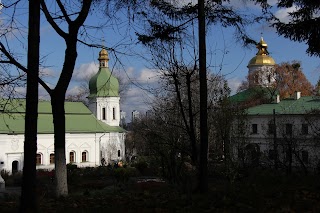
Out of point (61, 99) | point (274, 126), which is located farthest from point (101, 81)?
point (61, 99)

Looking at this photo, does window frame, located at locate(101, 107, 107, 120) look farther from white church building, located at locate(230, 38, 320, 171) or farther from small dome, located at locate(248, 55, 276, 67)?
small dome, located at locate(248, 55, 276, 67)

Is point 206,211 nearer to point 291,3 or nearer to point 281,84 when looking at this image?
point 291,3

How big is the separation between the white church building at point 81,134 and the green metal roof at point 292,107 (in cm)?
1670

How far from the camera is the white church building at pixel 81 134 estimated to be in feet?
147

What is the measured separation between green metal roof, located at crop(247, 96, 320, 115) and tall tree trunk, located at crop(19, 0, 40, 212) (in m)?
32.4

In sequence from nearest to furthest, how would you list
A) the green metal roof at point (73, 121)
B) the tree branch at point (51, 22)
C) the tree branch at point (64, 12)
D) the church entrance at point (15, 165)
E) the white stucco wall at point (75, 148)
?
the tree branch at point (64, 12), the tree branch at point (51, 22), the white stucco wall at point (75, 148), the church entrance at point (15, 165), the green metal roof at point (73, 121)

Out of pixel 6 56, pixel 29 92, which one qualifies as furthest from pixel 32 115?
pixel 6 56

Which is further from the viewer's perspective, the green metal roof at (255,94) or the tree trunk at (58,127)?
the green metal roof at (255,94)

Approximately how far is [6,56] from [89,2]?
6.67 ft

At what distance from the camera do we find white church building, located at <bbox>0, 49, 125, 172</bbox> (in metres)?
44.8

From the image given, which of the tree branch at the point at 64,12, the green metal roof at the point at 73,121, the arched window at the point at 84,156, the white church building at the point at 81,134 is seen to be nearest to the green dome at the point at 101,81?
the white church building at the point at 81,134

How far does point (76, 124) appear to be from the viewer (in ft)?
167

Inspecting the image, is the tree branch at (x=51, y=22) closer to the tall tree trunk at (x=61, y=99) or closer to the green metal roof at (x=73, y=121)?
the tall tree trunk at (x=61, y=99)

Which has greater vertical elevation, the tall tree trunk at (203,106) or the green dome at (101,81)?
the green dome at (101,81)
